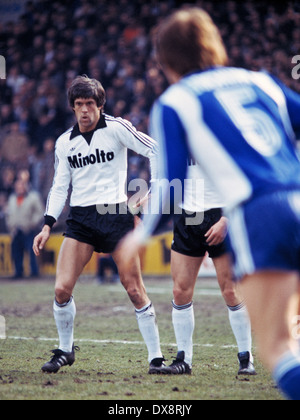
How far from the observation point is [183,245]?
5328 millimetres

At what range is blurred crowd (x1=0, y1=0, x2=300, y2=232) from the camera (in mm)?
15461

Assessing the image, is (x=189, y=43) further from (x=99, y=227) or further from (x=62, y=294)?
(x=62, y=294)

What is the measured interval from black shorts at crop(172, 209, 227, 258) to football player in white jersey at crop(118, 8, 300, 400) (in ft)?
7.69

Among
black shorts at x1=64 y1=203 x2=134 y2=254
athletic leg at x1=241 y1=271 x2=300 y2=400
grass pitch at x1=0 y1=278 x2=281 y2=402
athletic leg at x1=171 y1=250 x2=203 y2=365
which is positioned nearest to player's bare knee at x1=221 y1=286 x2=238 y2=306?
athletic leg at x1=171 y1=250 x2=203 y2=365

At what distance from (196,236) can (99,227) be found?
77 centimetres

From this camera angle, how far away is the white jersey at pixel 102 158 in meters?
5.50

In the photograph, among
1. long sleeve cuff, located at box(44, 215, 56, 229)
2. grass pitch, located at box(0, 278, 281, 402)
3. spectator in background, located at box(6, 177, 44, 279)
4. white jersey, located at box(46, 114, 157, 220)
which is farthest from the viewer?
spectator in background, located at box(6, 177, 44, 279)

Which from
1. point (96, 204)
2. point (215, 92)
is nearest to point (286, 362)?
point (215, 92)

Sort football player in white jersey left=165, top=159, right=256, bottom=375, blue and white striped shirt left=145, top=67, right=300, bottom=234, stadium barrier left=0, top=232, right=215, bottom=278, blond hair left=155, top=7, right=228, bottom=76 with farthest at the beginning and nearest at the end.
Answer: stadium barrier left=0, top=232, right=215, bottom=278 < football player in white jersey left=165, top=159, right=256, bottom=375 < blond hair left=155, top=7, right=228, bottom=76 < blue and white striped shirt left=145, top=67, right=300, bottom=234

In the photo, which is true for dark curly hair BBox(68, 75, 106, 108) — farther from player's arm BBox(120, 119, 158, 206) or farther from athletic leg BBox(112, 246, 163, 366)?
athletic leg BBox(112, 246, 163, 366)

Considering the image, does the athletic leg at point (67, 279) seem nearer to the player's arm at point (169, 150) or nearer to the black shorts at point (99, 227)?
the black shorts at point (99, 227)

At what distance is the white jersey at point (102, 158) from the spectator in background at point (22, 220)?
9873mm

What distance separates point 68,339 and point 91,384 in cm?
79

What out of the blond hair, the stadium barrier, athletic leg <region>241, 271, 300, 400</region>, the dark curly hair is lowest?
athletic leg <region>241, 271, 300, 400</region>
